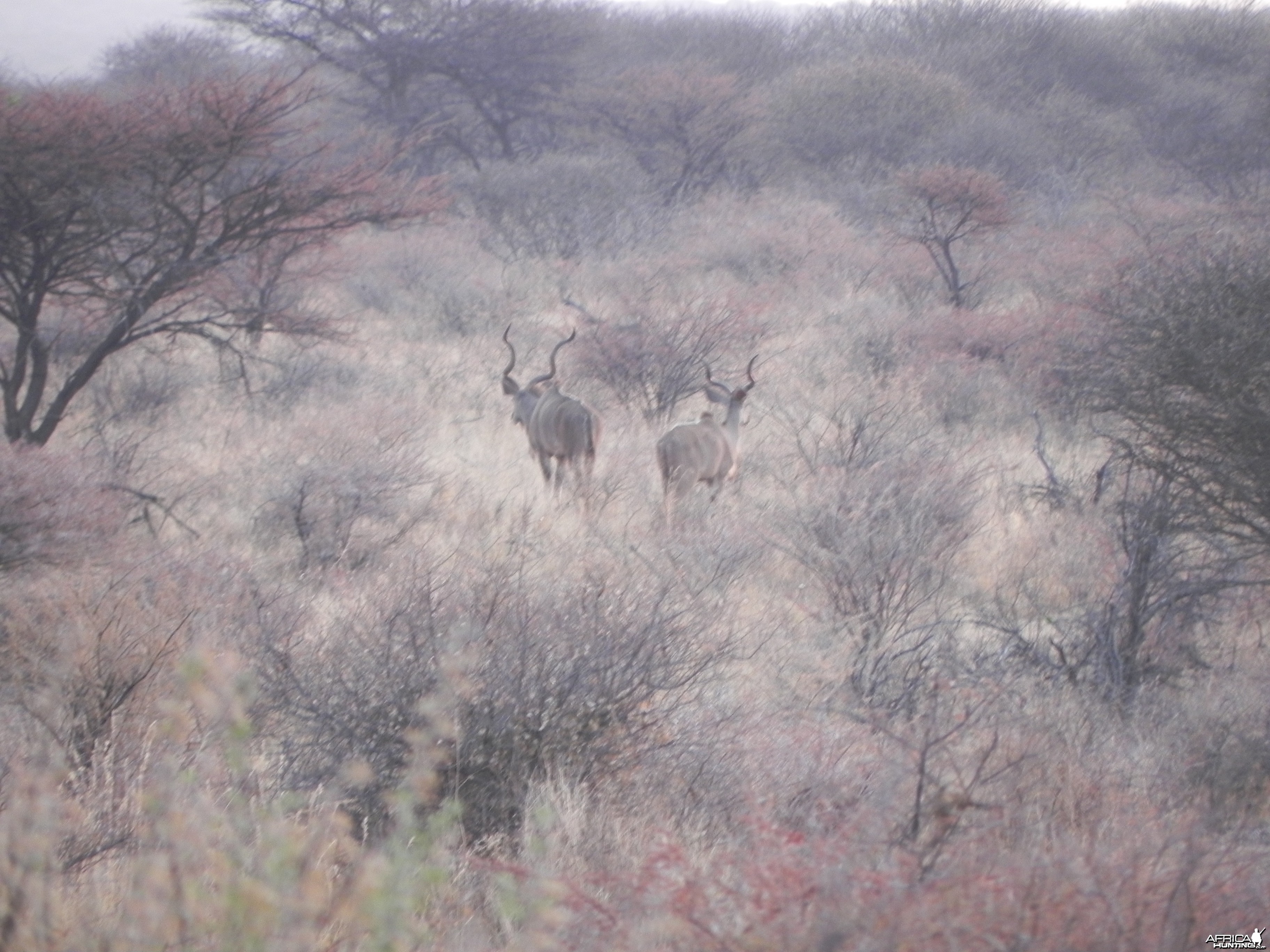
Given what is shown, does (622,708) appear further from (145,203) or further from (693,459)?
(145,203)

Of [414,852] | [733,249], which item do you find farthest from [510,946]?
[733,249]

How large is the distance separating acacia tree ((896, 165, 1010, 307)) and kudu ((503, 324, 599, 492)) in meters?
9.65

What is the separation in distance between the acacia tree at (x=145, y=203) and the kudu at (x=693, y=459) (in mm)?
3109

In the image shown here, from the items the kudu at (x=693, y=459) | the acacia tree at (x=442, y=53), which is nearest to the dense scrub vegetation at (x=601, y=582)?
the kudu at (x=693, y=459)

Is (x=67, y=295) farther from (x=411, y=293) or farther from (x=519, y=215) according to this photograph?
(x=519, y=215)

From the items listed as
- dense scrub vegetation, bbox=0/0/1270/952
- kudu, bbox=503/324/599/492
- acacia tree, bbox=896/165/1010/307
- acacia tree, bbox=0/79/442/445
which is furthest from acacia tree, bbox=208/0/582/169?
kudu, bbox=503/324/599/492

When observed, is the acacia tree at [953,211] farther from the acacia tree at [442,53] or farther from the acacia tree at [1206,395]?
the acacia tree at [442,53]

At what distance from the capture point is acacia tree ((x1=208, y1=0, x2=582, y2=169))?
28.3 metres

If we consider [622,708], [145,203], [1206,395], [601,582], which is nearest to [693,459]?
[1206,395]

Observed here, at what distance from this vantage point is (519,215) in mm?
22688

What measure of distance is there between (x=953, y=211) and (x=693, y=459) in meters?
12.3

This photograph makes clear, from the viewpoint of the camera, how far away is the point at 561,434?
9.30 meters

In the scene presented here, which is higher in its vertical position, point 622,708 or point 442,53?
point 442,53

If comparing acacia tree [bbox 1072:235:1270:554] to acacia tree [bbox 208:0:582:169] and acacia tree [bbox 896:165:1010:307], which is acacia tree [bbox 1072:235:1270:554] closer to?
acacia tree [bbox 896:165:1010:307]
